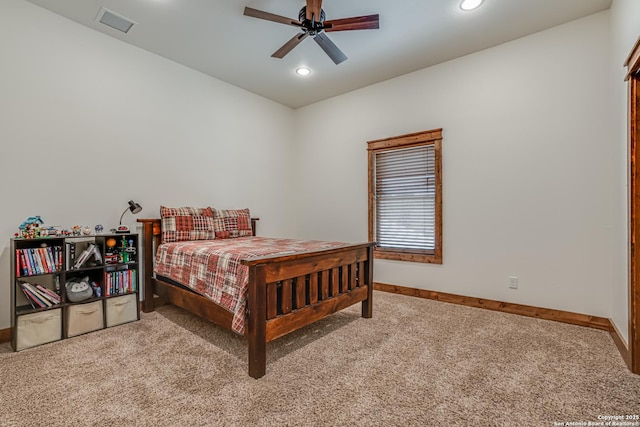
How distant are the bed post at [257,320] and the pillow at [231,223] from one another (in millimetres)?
Result: 1878

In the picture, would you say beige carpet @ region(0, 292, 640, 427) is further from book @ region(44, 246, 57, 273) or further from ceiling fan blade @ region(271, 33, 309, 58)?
ceiling fan blade @ region(271, 33, 309, 58)

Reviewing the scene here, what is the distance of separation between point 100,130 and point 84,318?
1.81 meters

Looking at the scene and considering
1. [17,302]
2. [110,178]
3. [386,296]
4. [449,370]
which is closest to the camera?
[449,370]

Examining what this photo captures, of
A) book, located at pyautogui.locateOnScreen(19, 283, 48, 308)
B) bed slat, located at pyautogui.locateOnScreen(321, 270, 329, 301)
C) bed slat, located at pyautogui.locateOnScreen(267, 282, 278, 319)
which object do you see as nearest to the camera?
bed slat, located at pyautogui.locateOnScreen(267, 282, 278, 319)

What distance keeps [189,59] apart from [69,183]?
190cm

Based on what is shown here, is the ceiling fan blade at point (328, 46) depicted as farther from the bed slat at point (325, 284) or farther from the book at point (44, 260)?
the book at point (44, 260)

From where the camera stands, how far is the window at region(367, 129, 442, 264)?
370cm

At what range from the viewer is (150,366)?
205cm

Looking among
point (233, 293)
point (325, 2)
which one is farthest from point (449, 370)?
point (325, 2)

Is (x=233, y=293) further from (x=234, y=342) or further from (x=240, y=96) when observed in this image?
(x=240, y=96)

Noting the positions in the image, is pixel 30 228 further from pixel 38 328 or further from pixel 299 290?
pixel 299 290

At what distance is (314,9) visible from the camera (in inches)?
91.4

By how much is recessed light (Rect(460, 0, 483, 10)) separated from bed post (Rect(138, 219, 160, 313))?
3643mm

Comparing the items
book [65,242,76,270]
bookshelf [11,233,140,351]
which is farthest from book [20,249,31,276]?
book [65,242,76,270]
